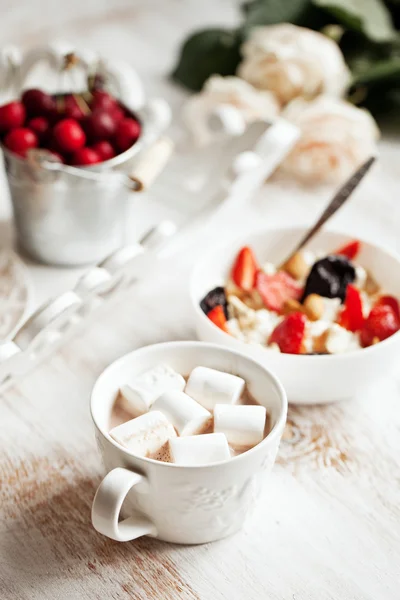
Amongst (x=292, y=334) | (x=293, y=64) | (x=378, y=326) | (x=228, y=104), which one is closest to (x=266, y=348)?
(x=292, y=334)

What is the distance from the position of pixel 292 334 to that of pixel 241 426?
0.71ft

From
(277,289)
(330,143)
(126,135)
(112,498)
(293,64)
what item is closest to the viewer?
(112,498)

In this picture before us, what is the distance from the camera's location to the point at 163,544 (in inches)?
29.8

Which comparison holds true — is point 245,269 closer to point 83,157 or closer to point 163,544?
point 83,157

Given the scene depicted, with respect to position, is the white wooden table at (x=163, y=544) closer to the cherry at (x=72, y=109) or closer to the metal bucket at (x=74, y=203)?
the metal bucket at (x=74, y=203)

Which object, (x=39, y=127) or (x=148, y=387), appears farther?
(x=39, y=127)

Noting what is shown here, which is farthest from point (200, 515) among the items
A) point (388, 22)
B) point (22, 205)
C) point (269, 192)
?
point (388, 22)

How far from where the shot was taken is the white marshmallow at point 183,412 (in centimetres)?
72

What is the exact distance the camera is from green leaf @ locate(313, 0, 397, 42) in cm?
159

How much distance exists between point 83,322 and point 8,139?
A: 288 millimetres

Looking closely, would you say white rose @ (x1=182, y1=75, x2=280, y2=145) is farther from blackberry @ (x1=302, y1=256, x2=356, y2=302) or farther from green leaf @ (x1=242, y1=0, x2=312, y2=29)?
blackberry @ (x1=302, y1=256, x2=356, y2=302)

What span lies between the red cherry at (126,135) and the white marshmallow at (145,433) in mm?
515

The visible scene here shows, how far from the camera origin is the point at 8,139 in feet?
3.51

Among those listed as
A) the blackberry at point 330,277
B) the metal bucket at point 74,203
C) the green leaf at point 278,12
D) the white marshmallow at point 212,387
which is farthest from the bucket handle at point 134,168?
the green leaf at point 278,12
